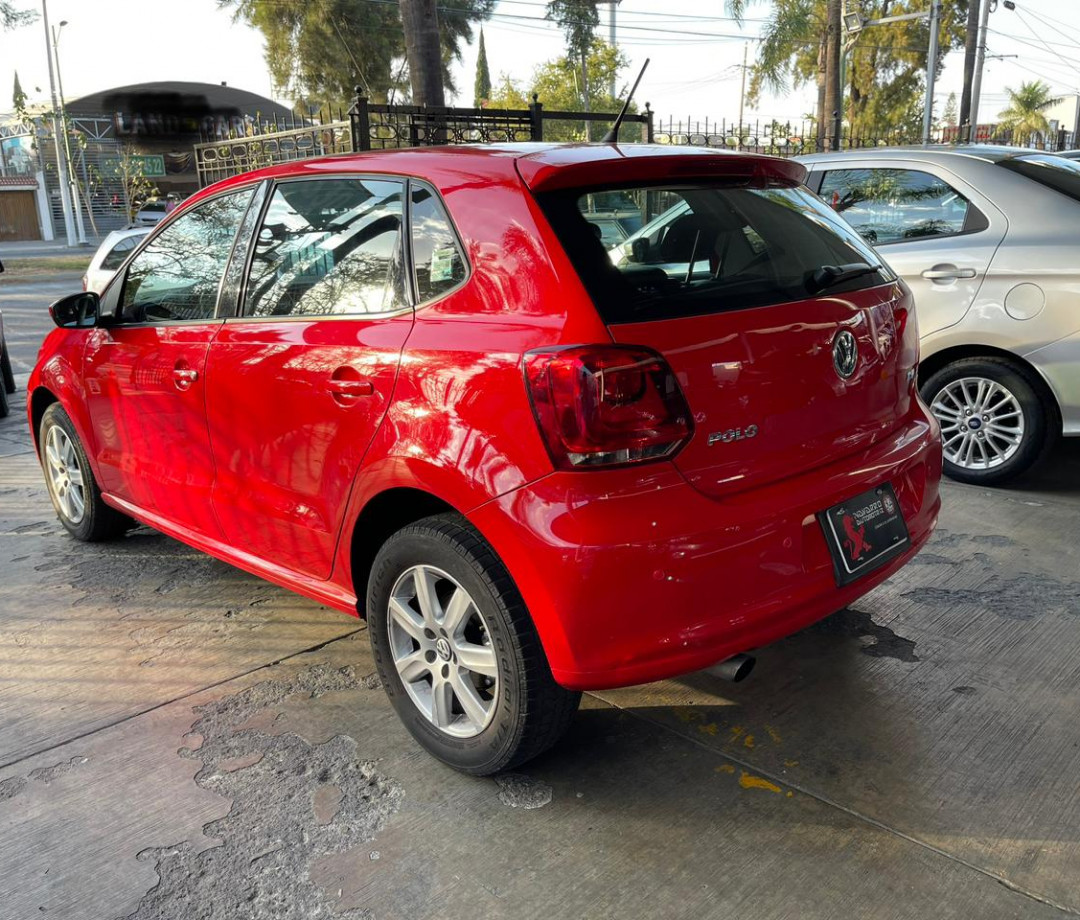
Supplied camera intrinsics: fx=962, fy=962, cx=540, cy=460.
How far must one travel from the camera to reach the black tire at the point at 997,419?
16.1 ft

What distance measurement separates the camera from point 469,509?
2426 mm

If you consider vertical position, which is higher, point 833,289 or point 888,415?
point 833,289

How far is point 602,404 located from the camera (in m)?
2.24

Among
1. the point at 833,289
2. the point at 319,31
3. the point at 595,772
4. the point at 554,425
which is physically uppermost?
the point at 319,31

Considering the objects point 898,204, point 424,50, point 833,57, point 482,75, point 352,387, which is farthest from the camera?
point 482,75

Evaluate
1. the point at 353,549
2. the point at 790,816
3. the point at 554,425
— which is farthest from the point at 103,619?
the point at 790,816

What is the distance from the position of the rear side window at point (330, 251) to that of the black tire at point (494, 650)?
684 millimetres

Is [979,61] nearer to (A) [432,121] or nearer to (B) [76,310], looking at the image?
(A) [432,121]

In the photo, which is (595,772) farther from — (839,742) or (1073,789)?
(1073,789)

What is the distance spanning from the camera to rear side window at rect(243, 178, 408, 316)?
281 cm

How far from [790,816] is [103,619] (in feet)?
9.03

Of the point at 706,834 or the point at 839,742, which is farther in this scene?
the point at 839,742

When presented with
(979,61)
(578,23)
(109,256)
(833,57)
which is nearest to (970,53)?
(979,61)

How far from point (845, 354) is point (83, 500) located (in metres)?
3.61
